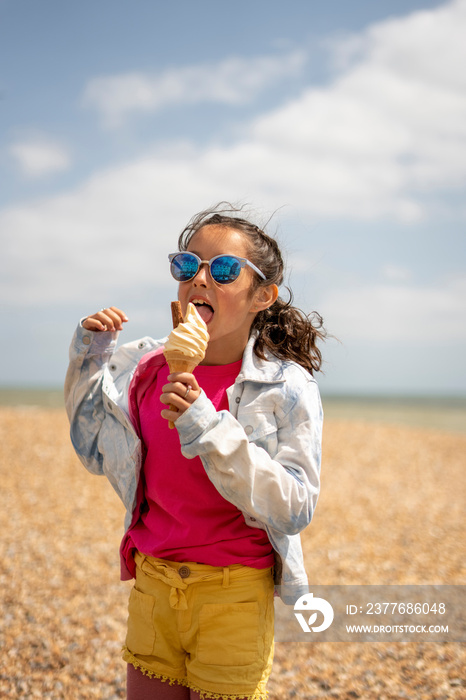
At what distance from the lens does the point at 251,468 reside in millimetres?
1884

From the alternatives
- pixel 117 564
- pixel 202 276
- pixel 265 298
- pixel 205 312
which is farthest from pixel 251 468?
pixel 117 564

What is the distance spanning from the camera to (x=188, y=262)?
7.48ft

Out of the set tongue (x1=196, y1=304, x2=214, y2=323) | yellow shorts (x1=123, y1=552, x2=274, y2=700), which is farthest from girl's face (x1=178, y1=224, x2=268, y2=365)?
yellow shorts (x1=123, y1=552, x2=274, y2=700)

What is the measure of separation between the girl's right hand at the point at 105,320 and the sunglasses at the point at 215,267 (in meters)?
0.32

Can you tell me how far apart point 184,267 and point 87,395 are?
724mm

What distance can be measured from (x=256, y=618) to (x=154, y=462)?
0.70 metres

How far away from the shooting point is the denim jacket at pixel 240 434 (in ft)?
6.18

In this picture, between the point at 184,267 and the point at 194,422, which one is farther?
the point at 184,267

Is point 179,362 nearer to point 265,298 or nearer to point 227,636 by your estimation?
point 265,298

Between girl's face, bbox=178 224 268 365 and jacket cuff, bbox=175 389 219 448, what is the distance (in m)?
0.46

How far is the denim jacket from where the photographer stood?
188 centimetres

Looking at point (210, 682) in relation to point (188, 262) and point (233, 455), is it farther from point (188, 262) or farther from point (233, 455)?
point (188, 262)

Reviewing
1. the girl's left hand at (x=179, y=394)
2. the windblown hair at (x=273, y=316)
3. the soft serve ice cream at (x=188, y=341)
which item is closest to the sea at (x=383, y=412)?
the windblown hair at (x=273, y=316)

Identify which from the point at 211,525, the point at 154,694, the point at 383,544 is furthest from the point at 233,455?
the point at 383,544
